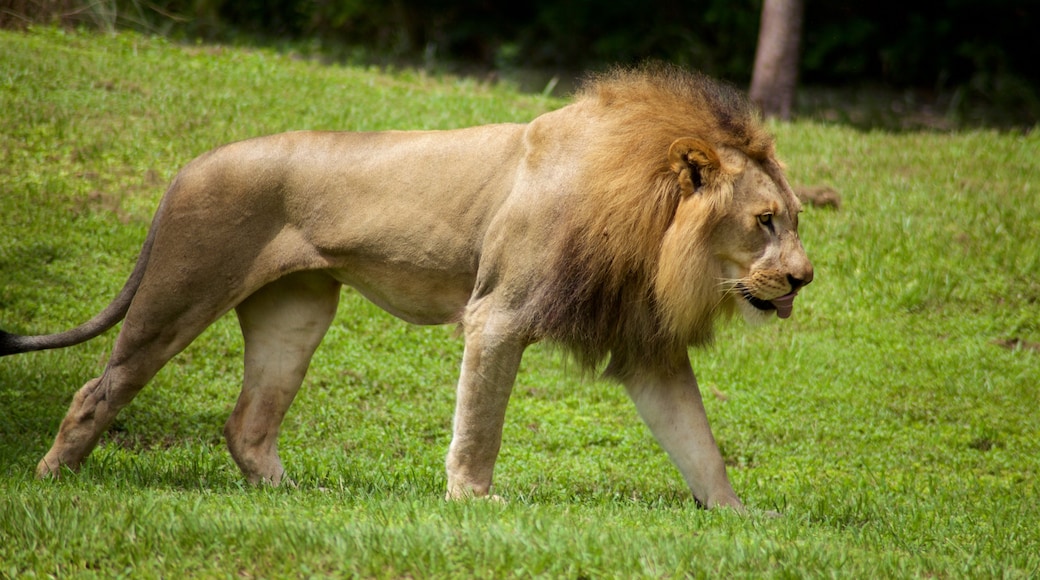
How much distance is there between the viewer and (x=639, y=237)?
15.1 ft

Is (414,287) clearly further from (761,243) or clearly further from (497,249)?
(761,243)

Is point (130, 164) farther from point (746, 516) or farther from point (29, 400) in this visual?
point (746, 516)

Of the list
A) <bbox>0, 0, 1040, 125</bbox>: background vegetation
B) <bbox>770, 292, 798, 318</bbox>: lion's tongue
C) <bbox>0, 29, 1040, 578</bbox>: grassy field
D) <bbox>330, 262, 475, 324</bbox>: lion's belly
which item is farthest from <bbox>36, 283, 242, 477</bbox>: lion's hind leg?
<bbox>0, 0, 1040, 125</bbox>: background vegetation

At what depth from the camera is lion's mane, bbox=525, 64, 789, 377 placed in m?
4.57

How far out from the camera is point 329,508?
4.26 meters

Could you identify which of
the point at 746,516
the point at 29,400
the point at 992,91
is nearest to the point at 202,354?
the point at 29,400

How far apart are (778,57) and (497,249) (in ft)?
27.6

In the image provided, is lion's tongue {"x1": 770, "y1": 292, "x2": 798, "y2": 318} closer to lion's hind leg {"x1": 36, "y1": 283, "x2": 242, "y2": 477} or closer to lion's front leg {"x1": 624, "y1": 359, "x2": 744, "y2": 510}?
lion's front leg {"x1": 624, "y1": 359, "x2": 744, "y2": 510}

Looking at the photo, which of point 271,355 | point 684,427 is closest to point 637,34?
point 271,355

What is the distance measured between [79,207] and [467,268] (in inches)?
180

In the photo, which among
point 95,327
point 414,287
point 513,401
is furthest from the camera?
point 513,401

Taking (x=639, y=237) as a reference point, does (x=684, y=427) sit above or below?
below

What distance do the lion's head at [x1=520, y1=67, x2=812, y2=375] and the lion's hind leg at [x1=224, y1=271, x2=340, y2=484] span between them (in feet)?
4.35

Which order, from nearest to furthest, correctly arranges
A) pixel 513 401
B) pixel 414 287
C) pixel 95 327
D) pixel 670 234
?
pixel 670 234 < pixel 414 287 < pixel 95 327 < pixel 513 401
